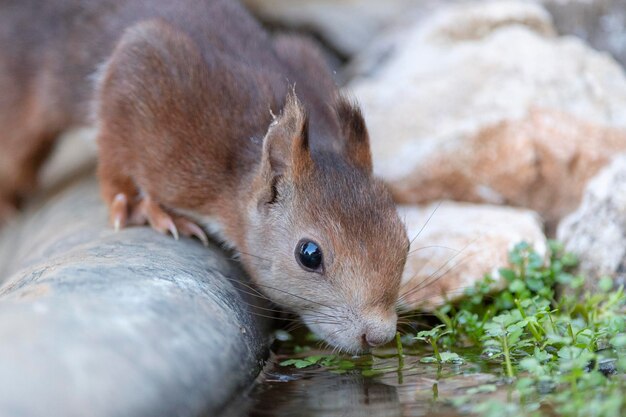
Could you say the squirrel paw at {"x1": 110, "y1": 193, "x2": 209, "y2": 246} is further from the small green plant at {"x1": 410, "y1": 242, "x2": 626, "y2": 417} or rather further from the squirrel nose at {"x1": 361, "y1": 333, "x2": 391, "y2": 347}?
the small green plant at {"x1": 410, "y1": 242, "x2": 626, "y2": 417}

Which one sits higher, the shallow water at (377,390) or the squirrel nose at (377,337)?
the squirrel nose at (377,337)

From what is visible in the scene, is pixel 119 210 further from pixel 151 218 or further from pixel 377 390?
pixel 377 390

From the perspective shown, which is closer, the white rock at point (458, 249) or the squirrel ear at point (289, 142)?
the squirrel ear at point (289, 142)

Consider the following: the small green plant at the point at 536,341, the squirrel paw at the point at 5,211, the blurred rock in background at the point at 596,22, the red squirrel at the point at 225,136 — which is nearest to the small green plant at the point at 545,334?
the small green plant at the point at 536,341

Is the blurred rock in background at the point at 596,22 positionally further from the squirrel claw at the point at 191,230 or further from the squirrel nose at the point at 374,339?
the squirrel nose at the point at 374,339

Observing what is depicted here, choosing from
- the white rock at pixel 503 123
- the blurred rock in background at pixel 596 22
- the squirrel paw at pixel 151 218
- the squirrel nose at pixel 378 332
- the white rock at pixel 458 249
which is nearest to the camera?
the squirrel nose at pixel 378 332

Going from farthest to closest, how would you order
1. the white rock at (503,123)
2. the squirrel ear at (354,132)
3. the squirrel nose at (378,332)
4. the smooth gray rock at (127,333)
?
the white rock at (503,123)
the squirrel ear at (354,132)
the squirrel nose at (378,332)
the smooth gray rock at (127,333)

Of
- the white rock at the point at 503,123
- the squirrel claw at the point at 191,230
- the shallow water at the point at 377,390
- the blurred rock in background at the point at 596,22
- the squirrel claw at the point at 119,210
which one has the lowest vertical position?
the shallow water at the point at 377,390
